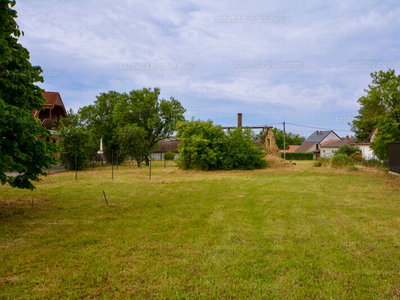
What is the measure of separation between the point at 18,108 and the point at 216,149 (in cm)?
1455

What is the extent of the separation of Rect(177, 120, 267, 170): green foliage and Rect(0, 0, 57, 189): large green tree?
12.8 meters

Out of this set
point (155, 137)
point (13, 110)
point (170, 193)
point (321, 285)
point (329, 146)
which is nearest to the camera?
point (321, 285)

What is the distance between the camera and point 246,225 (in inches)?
200

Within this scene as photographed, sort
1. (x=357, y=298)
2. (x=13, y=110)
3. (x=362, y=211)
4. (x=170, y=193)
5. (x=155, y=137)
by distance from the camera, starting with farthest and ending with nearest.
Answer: (x=155, y=137), (x=170, y=193), (x=362, y=211), (x=13, y=110), (x=357, y=298)

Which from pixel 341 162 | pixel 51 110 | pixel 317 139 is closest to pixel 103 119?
pixel 51 110

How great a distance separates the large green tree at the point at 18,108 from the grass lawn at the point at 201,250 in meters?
1.32

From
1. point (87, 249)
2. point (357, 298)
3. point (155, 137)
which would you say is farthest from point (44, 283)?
point (155, 137)

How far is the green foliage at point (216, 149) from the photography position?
18.3m

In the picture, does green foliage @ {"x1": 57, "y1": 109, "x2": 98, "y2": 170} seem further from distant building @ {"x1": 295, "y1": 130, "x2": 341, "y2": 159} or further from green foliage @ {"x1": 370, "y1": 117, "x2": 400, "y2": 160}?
distant building @ {"x1": 295, "y1": 130, "x2": 341, "y2": 159}

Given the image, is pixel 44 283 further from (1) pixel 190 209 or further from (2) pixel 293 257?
(1) pixel 190 209

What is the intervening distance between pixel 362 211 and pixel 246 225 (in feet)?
10.8

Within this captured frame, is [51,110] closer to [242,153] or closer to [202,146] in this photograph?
[202,146]

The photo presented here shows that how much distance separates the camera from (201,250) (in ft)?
12.7

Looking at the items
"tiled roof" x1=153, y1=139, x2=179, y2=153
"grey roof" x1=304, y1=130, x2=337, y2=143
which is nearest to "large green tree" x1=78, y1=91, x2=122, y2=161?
"tiled roof" x1=153, y1=139, x2=179, y2=153
